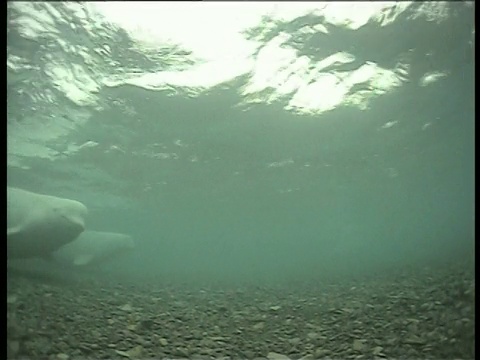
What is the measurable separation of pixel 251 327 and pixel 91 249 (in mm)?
7566

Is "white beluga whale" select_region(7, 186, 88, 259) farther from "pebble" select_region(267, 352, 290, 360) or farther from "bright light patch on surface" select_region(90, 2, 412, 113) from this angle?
"pebble" select_region(267, 352, 290, 360)

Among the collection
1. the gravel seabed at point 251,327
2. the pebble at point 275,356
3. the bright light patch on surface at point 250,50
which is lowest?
the pebble at point 275,356

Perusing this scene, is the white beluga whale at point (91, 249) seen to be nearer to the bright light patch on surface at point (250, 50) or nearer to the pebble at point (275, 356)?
the bright light patch on surface at point (250, 50)

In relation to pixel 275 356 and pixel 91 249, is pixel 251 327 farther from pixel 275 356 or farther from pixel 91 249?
pixel 91 249

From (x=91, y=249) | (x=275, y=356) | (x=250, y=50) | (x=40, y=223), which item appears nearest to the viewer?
(x=275, y=356)

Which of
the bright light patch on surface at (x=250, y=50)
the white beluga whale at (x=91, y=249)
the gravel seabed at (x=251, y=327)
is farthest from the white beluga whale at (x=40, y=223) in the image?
the bright light patch on surface at (x=250, y=50)

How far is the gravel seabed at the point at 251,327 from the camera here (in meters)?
2.82

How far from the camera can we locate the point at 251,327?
320cm

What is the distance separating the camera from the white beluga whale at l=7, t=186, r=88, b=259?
525 centimetres

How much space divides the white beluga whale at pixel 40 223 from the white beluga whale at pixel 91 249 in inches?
11.0

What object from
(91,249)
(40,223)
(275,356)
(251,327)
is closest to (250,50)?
(251,327)

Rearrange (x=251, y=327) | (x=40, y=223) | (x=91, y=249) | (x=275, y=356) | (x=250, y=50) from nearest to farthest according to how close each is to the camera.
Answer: (x=275, y=356) < (x=251, y=327) < (x=250, y=50) < (x=40, y=223) < (x=91, y=249)
